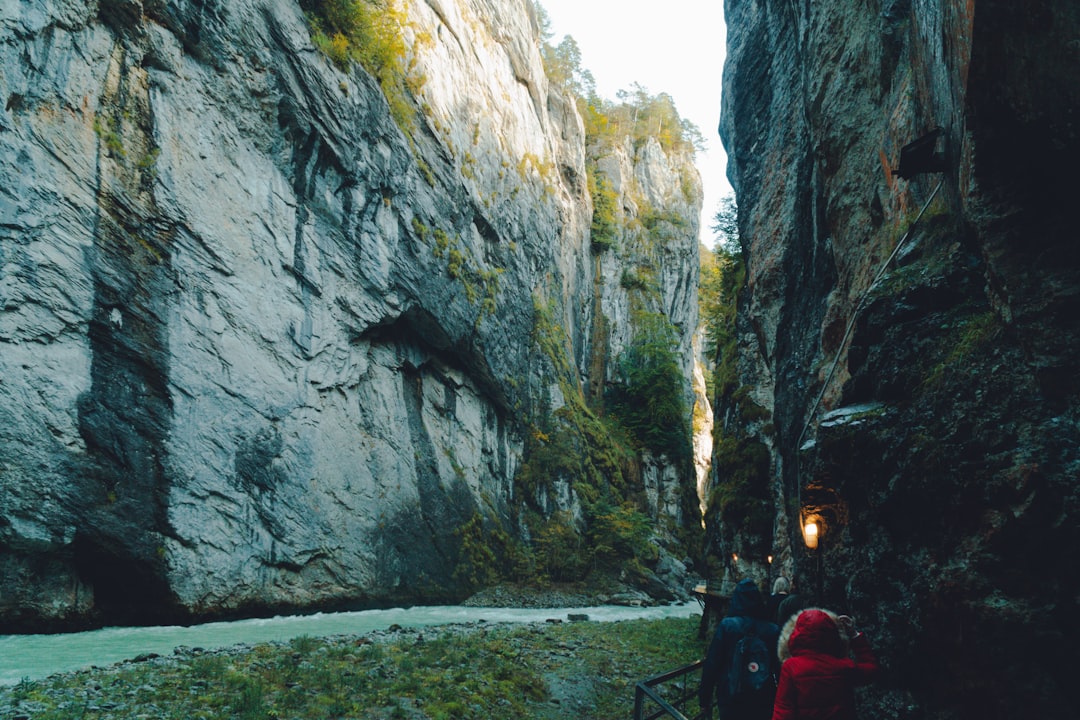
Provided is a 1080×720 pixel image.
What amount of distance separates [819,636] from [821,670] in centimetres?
17

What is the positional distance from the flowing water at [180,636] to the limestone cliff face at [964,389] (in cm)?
1106

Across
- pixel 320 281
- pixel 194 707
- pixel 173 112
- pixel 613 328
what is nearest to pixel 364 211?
pixel 320 281

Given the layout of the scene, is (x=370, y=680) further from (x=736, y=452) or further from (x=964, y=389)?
(x=736, y=452)

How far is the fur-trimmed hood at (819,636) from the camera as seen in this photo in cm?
311

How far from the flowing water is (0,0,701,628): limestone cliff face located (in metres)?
0.64

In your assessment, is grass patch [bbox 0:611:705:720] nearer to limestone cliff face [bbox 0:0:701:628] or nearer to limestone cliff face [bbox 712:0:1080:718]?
limestone cliff face [bbox 0:0:701:628]

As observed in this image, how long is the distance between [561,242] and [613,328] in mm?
8991

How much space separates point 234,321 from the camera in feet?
51.9

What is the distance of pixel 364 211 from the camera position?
20.9m

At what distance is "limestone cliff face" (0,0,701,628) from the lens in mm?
11812

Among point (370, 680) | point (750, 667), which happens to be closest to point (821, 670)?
point (750, 667)

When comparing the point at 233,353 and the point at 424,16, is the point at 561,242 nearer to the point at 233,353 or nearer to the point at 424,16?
the point at 424,16

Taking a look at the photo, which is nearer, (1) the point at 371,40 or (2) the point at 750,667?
(2) the point at 750,667

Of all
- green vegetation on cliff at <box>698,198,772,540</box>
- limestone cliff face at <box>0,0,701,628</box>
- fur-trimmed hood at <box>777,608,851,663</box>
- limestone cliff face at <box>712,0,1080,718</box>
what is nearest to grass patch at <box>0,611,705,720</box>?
green vegetation on cliff at <box>698,198,772,540</box>
